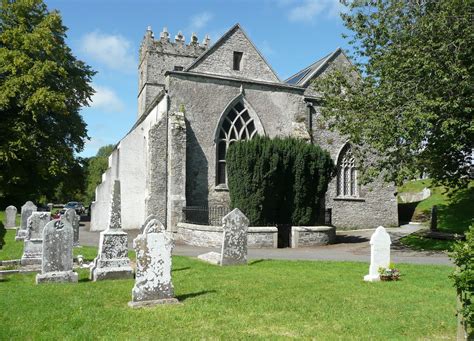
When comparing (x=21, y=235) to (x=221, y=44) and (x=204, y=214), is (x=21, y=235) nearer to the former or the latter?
(x=204, y=214)

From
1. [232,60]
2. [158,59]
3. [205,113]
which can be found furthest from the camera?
[158,59]

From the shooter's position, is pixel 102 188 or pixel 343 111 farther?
pixel 102 188

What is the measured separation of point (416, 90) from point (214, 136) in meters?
10.4

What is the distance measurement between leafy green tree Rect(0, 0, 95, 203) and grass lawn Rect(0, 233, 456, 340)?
17896 mm

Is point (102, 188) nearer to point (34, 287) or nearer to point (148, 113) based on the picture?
point (148, 113)

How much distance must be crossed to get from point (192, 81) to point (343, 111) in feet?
27.4

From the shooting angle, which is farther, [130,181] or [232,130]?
[130,181]

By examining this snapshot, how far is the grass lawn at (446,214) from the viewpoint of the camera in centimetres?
1738

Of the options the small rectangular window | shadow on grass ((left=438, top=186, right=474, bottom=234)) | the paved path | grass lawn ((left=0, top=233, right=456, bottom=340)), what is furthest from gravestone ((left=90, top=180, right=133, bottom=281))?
shadow on grass ((left=438, top=186, right=474, bottom=234))

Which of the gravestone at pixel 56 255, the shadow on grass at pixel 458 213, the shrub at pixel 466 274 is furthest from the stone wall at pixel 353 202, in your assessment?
the shrub at pixel 466 274

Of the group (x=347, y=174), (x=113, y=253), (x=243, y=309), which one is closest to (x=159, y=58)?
(x=347, y=174)

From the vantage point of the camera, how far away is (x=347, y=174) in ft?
82.0

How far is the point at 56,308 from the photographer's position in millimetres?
6887

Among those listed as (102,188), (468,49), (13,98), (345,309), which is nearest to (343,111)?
(468,49)
